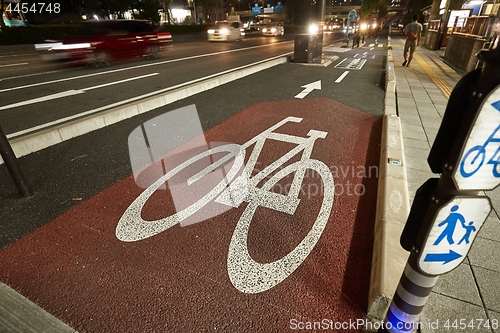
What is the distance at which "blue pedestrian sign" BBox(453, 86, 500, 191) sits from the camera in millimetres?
1004

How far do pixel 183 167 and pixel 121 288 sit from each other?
2.10m

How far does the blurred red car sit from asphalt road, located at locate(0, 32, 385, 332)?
869cm

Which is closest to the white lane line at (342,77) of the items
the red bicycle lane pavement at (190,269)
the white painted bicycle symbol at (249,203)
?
the white painted bicycle symbol at (249,203)

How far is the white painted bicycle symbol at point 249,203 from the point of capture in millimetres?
2375

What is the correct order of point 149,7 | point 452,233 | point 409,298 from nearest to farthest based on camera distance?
point 452,233 → point 409,298 → point 149,7

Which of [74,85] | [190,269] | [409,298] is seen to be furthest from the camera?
[74,85]

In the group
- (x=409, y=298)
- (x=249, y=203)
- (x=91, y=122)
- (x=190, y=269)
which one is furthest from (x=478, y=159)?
(x=91, y=122)

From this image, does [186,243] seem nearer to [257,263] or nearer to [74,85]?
[257,263]

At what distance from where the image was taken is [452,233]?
1.23m

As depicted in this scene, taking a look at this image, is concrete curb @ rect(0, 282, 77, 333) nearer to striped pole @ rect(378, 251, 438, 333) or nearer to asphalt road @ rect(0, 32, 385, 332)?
asphalt road @ rect(0, 32, 385, 332)

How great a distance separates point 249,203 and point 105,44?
12.4 m

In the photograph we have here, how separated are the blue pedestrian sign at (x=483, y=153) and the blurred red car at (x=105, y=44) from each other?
1392 cm

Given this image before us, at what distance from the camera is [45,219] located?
117 inches

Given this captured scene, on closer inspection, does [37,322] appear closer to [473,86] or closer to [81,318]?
[81,318]
